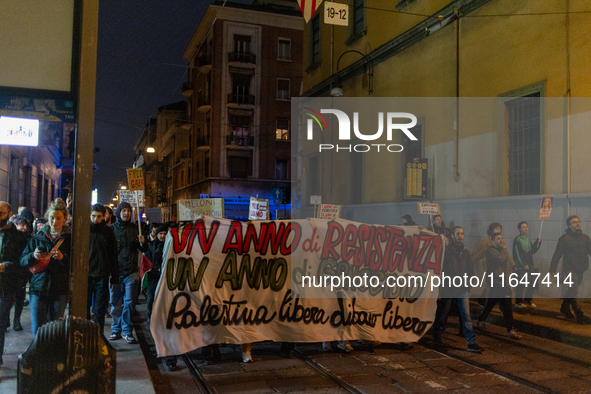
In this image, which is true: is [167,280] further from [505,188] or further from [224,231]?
[505,188]

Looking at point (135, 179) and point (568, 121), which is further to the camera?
point (135, 179)

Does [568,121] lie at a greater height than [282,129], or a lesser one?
lesser

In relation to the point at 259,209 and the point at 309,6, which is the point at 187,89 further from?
the point at 309,6

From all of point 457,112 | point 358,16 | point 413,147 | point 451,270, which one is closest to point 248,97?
point 358,16

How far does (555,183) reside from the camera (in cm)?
1125

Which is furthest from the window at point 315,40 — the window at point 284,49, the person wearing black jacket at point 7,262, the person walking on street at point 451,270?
the window at point 284,49

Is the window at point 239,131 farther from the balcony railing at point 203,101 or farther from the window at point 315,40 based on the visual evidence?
the window at point 315,40

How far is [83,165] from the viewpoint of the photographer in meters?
3.38

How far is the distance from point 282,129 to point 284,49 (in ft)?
22.8

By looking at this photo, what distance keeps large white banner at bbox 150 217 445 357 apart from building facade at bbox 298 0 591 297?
5.28 m

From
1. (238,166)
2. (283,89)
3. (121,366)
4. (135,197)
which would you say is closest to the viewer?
(121,366)

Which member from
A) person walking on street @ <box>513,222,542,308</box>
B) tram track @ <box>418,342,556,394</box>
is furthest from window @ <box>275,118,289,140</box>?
tram track @ <box>418,342,556,394</box>

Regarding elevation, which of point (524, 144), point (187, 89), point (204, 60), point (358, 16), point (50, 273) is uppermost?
point (204, 60)

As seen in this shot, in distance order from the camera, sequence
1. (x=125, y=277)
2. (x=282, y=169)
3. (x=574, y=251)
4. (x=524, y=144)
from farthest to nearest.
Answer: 1. (x=282, y=169)
2. (x=524, y=144)
3. (x=574, y=251)
4. (x=125, y=277)
